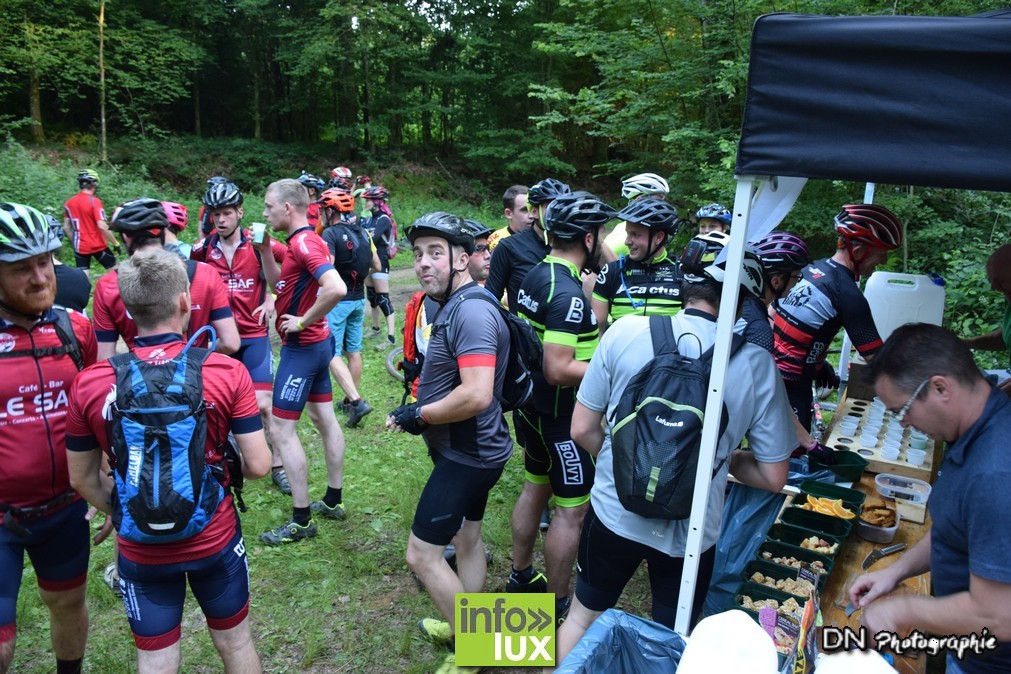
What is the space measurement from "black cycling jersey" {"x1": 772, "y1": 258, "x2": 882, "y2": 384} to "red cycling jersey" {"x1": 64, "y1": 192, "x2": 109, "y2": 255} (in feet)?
34.7

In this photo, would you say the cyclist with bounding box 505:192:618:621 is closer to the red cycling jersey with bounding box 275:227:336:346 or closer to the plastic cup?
the red cycling jersey with bounding box 275:227:336:346

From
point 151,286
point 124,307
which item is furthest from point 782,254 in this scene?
point 124,307

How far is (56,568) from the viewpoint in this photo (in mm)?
2688

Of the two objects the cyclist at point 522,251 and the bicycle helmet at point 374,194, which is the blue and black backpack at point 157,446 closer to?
the cyclist at point 522,251

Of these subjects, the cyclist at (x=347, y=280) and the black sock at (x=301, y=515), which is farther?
the cyclist at (x=347, y=280)

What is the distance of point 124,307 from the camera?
10.8 feet

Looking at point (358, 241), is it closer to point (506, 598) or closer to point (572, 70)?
point (506, 598)

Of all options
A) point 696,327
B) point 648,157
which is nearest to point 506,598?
point 696,327

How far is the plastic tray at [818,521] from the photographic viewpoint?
298 centimetres

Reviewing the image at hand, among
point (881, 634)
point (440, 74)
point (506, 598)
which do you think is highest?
point (440, 74)

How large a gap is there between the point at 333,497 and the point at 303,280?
1.61 meters

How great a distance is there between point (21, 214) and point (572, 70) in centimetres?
2596

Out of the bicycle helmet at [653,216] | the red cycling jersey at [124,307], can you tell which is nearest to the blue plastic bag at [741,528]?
the bicycle helmet at [653,216]

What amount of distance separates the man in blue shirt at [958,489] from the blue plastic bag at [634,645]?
2.02 ft
